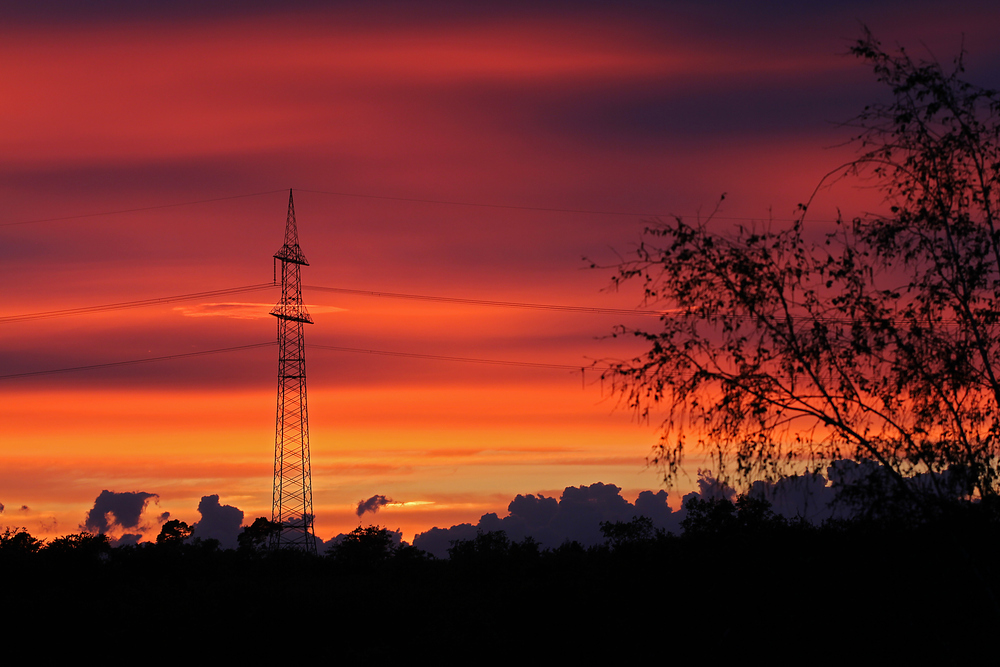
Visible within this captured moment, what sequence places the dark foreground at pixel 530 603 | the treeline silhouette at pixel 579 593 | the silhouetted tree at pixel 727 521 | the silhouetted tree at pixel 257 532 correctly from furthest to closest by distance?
the silhouetted tree at pixel 257 532
the silhouetted tree at pixel 727 521
the dark foreground at pixel 530 603
the treeline silhouette at pixel 579 593

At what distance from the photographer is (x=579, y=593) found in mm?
58281

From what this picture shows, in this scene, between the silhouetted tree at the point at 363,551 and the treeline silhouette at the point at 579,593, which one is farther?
the silhouetted tree at the point at 363,551

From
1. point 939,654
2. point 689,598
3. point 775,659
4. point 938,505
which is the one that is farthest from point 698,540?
point 938,505

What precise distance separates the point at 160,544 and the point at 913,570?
70.7 meters

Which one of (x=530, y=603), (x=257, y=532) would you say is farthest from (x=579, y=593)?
(x=257, y=532)

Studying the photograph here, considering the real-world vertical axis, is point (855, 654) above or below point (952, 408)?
below

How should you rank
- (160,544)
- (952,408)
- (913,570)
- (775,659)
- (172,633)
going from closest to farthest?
(952,408)
(913,570)
(775,659)
(172,633)
(160,544)

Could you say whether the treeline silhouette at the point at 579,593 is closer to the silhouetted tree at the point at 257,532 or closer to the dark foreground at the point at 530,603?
the dark foreground at the point at 530,603

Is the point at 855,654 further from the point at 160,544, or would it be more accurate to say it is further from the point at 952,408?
the point at 160,544

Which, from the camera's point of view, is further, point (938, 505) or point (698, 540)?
point (698, 540)

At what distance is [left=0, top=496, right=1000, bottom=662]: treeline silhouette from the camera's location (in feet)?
103

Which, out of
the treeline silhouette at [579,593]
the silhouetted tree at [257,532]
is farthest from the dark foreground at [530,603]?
the silhouetted tree at [257,532]

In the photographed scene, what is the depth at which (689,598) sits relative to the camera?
2140 inches

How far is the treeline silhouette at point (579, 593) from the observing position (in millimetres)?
31312
